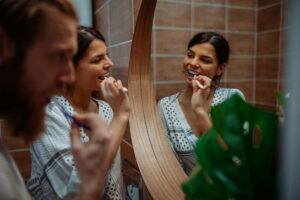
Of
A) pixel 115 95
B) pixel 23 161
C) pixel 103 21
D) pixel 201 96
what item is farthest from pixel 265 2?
pixel 23 161

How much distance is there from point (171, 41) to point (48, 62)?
40 cm

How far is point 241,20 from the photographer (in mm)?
651

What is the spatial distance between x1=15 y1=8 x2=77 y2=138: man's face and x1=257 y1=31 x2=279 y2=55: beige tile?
1.30ft

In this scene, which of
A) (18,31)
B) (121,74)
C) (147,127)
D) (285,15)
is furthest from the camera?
(121,74)

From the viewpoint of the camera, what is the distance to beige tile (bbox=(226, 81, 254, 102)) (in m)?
0.59

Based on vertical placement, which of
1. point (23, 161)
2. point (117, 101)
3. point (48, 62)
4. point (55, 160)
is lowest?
point (23, 161)

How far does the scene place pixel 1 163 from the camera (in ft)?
1.40

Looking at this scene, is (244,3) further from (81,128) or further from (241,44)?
(81,128)

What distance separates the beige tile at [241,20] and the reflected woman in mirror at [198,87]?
5 centimetres

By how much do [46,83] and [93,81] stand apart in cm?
37

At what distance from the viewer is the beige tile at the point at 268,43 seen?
550 millimetres

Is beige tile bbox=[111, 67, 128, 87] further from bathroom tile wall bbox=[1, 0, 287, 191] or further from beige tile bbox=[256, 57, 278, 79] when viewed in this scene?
beige tile bbox=[256, 57, 278, 79]

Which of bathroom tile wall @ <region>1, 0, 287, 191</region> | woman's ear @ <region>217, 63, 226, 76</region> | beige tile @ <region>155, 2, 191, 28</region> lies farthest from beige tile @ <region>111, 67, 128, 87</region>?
woman's ear @ <region>217, 63, 226, 76</region>

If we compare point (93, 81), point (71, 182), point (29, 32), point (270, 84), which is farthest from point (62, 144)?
point (270, 84)
